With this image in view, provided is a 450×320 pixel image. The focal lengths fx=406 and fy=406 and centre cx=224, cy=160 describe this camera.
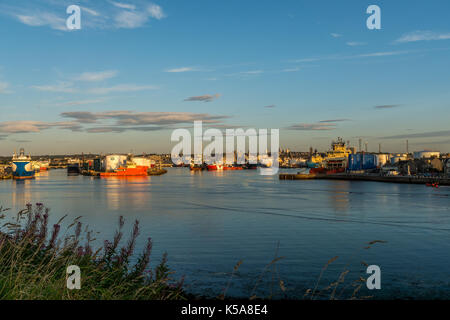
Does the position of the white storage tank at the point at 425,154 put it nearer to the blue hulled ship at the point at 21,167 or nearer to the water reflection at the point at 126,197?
the water reflection at the point at 126,197

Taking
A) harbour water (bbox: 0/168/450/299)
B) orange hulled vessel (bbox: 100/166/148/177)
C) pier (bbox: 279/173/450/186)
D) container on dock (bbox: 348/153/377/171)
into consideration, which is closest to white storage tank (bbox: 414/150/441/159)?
container on dock (bbox: 348/153/377/171)

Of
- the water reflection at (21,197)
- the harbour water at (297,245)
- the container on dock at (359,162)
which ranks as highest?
the container on dock at (359,162)

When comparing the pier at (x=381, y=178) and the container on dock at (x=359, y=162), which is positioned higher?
Result: the container on dock at (x=359, y=162)

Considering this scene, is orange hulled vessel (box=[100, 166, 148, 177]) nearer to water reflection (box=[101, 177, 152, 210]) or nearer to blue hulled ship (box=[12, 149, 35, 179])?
blue hulled ship (box=[12, 149, 35, 179])

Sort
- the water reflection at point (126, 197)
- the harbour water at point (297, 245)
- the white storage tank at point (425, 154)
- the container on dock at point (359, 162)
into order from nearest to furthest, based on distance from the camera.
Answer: the harbour water at point (297, 245), the water reflection at point (126, 197), the container on dock at point (359, 162), the white storage tank at point (425, 154)

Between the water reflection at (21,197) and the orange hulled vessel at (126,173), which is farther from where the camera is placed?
the orange hulled vessel at (126,173)

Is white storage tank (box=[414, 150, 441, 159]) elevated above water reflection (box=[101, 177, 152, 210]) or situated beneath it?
elevated above

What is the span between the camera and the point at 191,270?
1822 cm

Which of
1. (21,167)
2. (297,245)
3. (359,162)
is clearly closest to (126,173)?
(21,167)

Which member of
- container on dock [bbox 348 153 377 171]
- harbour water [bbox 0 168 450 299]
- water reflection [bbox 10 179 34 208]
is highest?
container on dock [bbox 348 153 377 171]

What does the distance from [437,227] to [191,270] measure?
916 inches

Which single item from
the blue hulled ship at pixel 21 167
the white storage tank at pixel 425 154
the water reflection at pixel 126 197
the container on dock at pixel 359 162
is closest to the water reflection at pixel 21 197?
the water reflection at pixel 126 197
